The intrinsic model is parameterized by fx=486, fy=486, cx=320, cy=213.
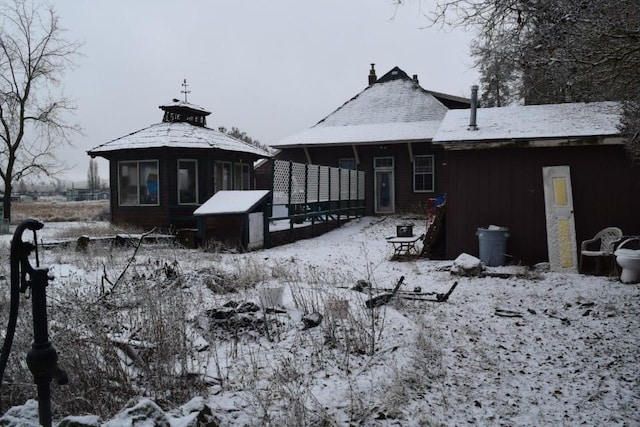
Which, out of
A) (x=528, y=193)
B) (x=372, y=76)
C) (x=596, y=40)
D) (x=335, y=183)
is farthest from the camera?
(x=372, y=76)

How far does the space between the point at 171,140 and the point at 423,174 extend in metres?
10.4

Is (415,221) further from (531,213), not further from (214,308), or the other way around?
(214,308)

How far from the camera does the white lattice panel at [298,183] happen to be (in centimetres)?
1398

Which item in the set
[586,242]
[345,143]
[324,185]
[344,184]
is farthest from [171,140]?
[586,242]

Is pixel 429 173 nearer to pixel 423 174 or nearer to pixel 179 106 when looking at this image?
pixel 423 174

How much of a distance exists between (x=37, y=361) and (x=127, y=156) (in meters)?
14.5

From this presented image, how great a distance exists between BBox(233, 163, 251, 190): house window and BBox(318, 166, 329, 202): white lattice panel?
12.2 ft

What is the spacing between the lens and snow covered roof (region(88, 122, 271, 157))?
51.1 ft

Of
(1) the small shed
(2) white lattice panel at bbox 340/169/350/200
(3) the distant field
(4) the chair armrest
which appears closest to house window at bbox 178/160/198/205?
(1) the small shed

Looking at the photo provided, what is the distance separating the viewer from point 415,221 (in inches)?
727

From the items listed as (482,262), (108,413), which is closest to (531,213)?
(482,262)

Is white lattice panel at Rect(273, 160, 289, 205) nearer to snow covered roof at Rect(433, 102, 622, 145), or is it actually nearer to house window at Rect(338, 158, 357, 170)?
snow covered roof at Rect(433, 102, 622, 145)

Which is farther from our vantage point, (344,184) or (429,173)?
(429,173)

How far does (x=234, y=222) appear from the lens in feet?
40.5
